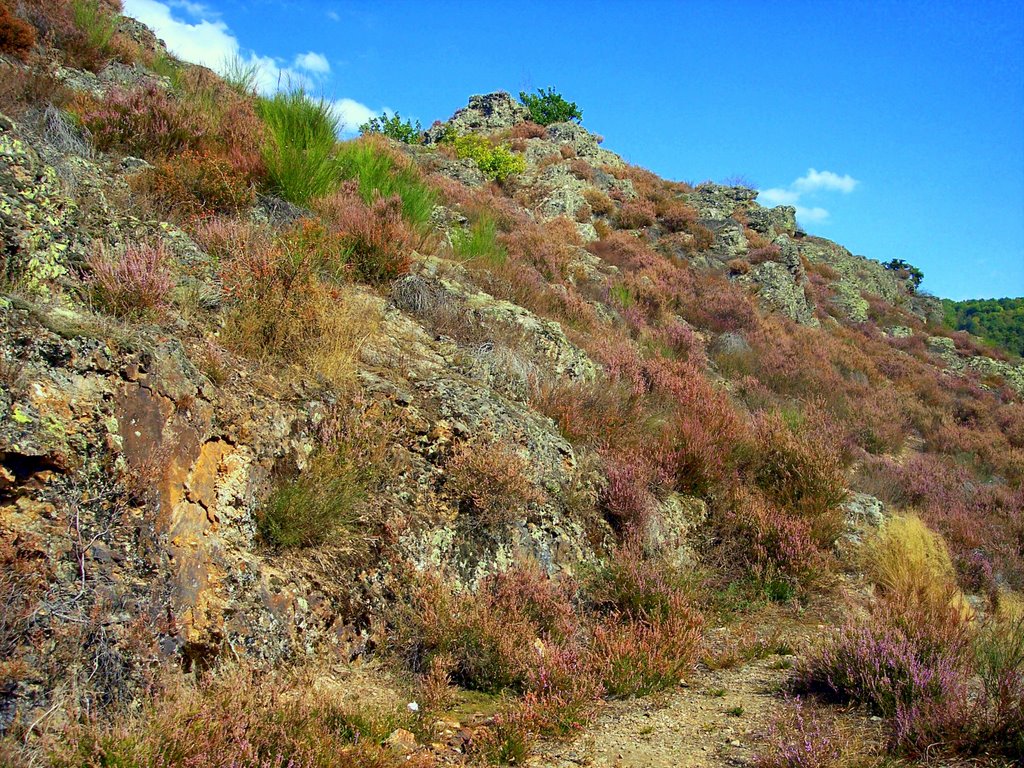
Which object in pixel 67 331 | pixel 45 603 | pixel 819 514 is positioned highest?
pixel 67 331

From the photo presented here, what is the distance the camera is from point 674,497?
6.35 metres

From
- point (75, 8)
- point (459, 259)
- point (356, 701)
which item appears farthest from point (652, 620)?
point (75, 8)

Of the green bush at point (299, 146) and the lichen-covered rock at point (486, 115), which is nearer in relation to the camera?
the green bush at point (299, 146)

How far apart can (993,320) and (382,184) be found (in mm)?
58032

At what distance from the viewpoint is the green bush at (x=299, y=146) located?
7.60 metres

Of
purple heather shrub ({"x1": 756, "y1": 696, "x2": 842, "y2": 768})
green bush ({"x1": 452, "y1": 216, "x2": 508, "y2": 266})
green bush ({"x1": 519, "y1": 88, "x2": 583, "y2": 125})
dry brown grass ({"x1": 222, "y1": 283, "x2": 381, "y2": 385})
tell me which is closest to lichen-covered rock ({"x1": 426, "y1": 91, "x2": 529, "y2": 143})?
green bush ({"x1": 519, "y1": 88, "x2": 583, "y2": 125})

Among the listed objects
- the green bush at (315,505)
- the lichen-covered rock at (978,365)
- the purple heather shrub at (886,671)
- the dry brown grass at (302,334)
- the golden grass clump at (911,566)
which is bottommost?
the purple heather shrub at (886,671)

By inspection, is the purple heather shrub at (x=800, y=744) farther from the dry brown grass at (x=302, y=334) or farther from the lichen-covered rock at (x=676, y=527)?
the dry brown grass at (x=302, y=334)

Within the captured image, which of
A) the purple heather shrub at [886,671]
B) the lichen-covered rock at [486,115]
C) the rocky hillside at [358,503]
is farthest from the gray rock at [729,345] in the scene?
the lichen-covered rock at [486,115]

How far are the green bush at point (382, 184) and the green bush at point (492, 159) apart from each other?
12.5 metres

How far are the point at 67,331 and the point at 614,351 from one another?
6.61 meters

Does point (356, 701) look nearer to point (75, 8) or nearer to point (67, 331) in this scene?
point (67, 331)

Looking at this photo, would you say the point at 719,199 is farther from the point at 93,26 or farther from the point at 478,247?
the point at 93,26

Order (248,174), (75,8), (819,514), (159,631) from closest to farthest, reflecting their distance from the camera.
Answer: (159,631) < (819,514) < (248,174) < (75,8)
